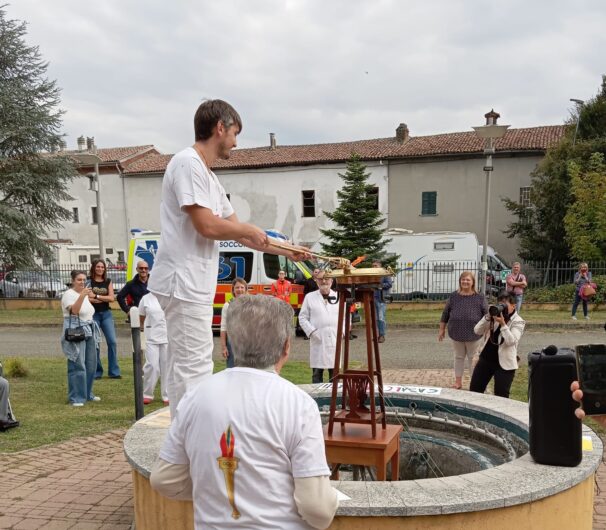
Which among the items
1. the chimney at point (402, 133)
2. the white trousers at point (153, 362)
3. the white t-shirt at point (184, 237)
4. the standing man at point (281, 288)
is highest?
the chimney at point (402, 133)

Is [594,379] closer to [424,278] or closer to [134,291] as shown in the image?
[134,291]

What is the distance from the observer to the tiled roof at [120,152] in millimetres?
39312

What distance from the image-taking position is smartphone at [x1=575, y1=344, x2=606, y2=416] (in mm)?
2537

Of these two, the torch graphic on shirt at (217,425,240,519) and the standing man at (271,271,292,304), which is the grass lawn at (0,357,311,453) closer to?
the standing man at (271,271,292,304)

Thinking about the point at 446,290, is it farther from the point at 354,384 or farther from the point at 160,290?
the point at 160,290

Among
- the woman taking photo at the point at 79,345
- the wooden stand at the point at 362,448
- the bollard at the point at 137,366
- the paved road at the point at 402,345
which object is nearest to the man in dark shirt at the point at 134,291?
the woman taking photo at the point at 79,345

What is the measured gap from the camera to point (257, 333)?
197cm

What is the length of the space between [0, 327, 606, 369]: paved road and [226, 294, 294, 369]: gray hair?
9.46 meters

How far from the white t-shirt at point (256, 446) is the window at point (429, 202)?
31793 mm

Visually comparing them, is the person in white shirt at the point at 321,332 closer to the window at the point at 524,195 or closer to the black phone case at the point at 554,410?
the black phone case at the point at 554,410

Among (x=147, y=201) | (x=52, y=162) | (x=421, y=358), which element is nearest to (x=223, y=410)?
(x=421, y=358)

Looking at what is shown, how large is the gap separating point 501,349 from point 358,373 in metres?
3.34

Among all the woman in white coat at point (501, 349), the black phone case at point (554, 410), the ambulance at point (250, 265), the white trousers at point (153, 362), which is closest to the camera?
the black phone case at point (554, 410)

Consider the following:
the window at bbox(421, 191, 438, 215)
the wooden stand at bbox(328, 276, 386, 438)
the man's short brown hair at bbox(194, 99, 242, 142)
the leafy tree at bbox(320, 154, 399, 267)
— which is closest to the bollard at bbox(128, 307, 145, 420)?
the wooden stand at bbox(328, 276, 386, 438)
